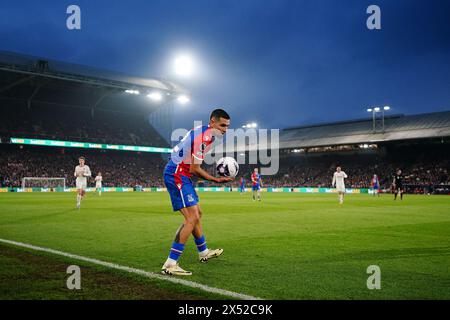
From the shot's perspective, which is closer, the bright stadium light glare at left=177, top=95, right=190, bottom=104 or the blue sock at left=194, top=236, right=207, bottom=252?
the blue sock at left=194, top=236, right=207, bottom=252

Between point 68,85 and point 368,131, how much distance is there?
4118 centimetres

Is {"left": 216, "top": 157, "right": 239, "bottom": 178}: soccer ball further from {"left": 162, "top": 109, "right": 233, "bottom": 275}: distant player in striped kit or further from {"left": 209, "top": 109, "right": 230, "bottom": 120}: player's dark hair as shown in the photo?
{"left": 209, "top": 109, "right": 230, "bottom": 120}: player's dark hair

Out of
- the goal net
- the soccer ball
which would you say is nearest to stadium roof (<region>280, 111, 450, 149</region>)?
the goal net

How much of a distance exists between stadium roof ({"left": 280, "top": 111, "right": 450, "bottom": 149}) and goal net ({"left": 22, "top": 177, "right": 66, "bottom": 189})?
32.1m

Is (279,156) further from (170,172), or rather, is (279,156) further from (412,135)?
(170,172)

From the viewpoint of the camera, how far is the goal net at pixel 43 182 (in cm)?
4825

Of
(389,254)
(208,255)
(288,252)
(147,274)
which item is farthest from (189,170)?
(389,254)

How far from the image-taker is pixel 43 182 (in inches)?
1966

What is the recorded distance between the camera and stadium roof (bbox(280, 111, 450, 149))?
48503 mm

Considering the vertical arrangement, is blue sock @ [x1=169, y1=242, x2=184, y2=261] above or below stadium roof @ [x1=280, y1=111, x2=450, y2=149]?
below

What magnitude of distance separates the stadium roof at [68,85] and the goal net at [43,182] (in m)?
12.5

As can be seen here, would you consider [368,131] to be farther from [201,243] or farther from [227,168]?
[201,243]

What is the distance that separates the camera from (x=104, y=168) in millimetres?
59594
